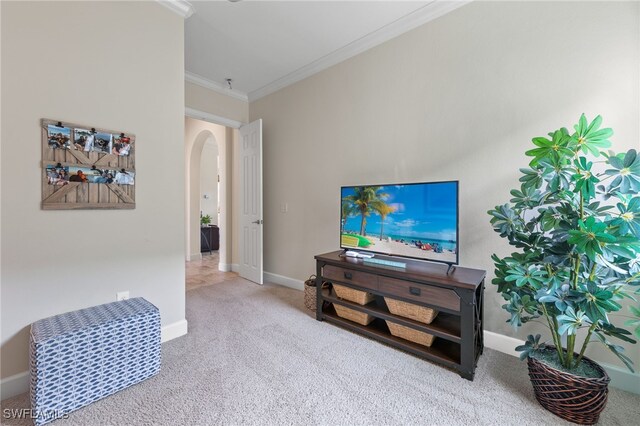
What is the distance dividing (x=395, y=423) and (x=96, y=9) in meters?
3.28

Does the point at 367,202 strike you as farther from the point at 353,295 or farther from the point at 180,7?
the point at 180,7

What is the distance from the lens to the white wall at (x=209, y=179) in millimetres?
7469

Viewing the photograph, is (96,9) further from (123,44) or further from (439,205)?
(439,205)

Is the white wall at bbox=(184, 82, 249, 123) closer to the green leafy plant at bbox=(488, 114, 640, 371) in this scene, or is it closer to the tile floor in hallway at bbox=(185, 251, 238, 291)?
the tile floor in hallway at bbox=(185, 251, 238, 291)

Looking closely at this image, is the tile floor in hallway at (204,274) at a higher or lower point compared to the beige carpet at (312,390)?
higher

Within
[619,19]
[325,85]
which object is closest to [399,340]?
[619,19]

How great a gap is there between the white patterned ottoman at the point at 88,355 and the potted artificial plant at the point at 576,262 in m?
2.28

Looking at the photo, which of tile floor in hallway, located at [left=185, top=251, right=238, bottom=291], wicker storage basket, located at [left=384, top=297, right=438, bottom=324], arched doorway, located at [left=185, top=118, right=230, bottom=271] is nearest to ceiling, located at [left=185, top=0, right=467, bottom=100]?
arched doorway, located at [left=185, top=118, right=230, bottom=271]

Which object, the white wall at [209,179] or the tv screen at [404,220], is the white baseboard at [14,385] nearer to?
the tv screen at [404,220]

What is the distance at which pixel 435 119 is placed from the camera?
236 cm

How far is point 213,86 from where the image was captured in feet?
12.3

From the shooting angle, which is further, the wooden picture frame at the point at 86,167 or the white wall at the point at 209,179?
the white wall at the point at 209,179

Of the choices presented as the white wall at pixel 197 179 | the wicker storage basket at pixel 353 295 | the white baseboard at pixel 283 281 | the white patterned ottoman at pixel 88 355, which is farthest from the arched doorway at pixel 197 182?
the white patterned ottoman at pixel 88 355

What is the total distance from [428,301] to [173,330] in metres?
2.10
